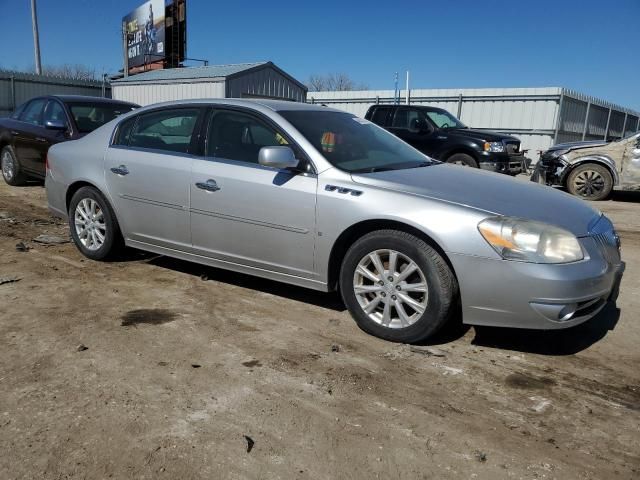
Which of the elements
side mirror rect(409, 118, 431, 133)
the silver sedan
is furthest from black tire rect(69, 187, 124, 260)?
side mirror rect(409, 118, 431, 133)

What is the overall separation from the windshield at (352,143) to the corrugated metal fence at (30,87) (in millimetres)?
20821

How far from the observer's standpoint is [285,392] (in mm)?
2934

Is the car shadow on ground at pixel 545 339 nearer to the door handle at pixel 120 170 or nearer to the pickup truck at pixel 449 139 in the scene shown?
the door handle at pixel 120 170

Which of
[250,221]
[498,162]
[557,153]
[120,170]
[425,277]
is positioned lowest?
[425,277]

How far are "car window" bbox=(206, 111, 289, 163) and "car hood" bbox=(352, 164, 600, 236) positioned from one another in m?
0.84

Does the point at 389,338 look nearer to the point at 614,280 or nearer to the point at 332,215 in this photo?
the point at 332,215

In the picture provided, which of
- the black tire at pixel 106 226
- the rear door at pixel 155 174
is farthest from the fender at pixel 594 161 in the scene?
the black tire at pixel 106 226

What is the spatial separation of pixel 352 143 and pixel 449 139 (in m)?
7.80

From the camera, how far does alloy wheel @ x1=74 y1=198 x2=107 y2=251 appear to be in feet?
16.9

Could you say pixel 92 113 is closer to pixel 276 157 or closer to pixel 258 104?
pixel 258 104

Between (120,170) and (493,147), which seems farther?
(493,147)

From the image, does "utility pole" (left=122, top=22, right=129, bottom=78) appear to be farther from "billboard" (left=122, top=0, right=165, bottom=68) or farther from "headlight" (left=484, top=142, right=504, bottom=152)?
"headlight" (left=484, top=142, right=504, bottom=152)

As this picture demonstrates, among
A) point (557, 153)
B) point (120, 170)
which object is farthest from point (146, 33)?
point (120, 170)

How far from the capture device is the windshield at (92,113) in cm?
827
